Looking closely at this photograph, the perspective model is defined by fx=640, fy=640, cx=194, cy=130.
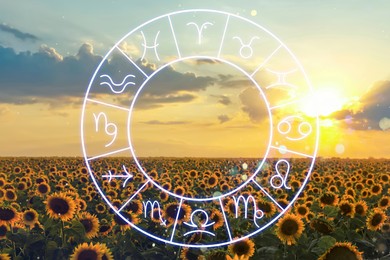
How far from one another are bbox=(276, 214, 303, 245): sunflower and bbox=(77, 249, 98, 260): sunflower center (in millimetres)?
2494

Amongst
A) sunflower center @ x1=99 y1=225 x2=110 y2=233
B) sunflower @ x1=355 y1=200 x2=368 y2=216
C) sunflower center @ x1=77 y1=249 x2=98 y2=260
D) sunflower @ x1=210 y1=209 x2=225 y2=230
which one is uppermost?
sunflower @ x1=355 y1=200 x2=368 y2=216

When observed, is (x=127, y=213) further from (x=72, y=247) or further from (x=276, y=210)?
(x=276, y=210)

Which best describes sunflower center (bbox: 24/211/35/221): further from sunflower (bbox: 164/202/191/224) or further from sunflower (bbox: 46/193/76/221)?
sunflower (bbox: 164/202/191/224)

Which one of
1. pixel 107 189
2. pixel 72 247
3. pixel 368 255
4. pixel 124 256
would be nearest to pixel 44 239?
pixel 72 247

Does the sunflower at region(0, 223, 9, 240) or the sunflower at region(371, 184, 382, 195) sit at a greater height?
the sunflower at region(371, 184, 382, 195)

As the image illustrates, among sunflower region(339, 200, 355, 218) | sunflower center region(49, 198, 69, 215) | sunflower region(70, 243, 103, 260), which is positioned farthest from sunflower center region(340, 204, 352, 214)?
sunflower region(70, 243, 103, 260)

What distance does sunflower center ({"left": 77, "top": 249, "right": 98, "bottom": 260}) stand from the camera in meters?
7.59

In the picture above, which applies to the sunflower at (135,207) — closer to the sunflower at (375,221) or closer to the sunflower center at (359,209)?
the sunflower center at (359,209)

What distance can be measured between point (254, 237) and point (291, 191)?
11.3 meters

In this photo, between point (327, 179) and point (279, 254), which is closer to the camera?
point (279, 254)

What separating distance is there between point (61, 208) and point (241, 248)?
317cm

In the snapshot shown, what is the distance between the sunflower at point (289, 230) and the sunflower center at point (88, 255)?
98.2 inches

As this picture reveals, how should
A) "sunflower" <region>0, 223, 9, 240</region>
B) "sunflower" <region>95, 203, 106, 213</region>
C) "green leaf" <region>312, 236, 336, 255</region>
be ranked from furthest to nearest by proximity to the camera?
"sunflower" <region>95, 203, 106, 213</region>
"sunflower" <region>0, 223, 9, 240</region>
"green leaf" <region>312, 236, 336, 255</region>

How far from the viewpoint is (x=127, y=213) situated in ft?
36.3
